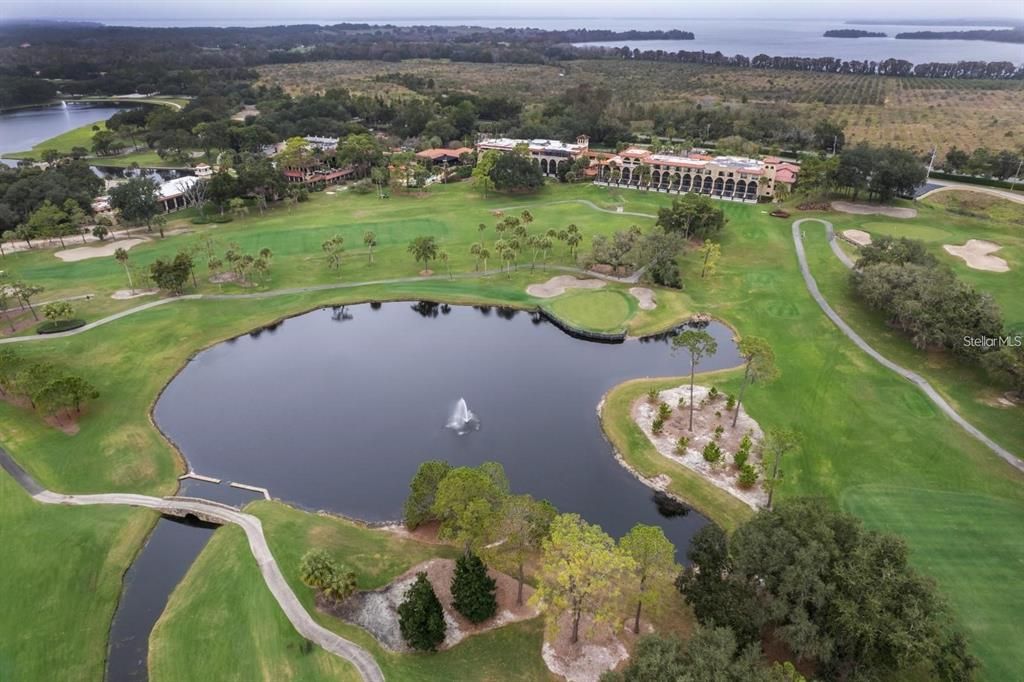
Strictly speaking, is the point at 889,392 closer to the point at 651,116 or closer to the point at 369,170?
the point at 369,170

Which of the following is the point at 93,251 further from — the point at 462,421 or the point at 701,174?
the point at 701,174

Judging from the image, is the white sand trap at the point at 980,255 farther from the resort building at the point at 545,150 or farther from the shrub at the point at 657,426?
the resort building at the point at 545,150

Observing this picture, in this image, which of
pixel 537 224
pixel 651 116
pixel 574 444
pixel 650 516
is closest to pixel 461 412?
pixel 574 444

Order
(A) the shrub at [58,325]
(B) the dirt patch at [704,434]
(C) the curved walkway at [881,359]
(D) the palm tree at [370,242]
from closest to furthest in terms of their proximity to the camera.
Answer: (B) the dirt patch at [704,434] < (C) the curved walkway at [881,359] < (A) the shrub at [58,325] < (D) the palm tree at [370,242]

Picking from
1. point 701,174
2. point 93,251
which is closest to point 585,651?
point 93,251

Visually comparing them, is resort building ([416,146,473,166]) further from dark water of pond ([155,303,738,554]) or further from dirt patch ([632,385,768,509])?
dirt patch ([632,385,768,509])

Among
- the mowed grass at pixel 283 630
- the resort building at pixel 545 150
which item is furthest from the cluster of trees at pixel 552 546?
the resort building at pixel 545 150
